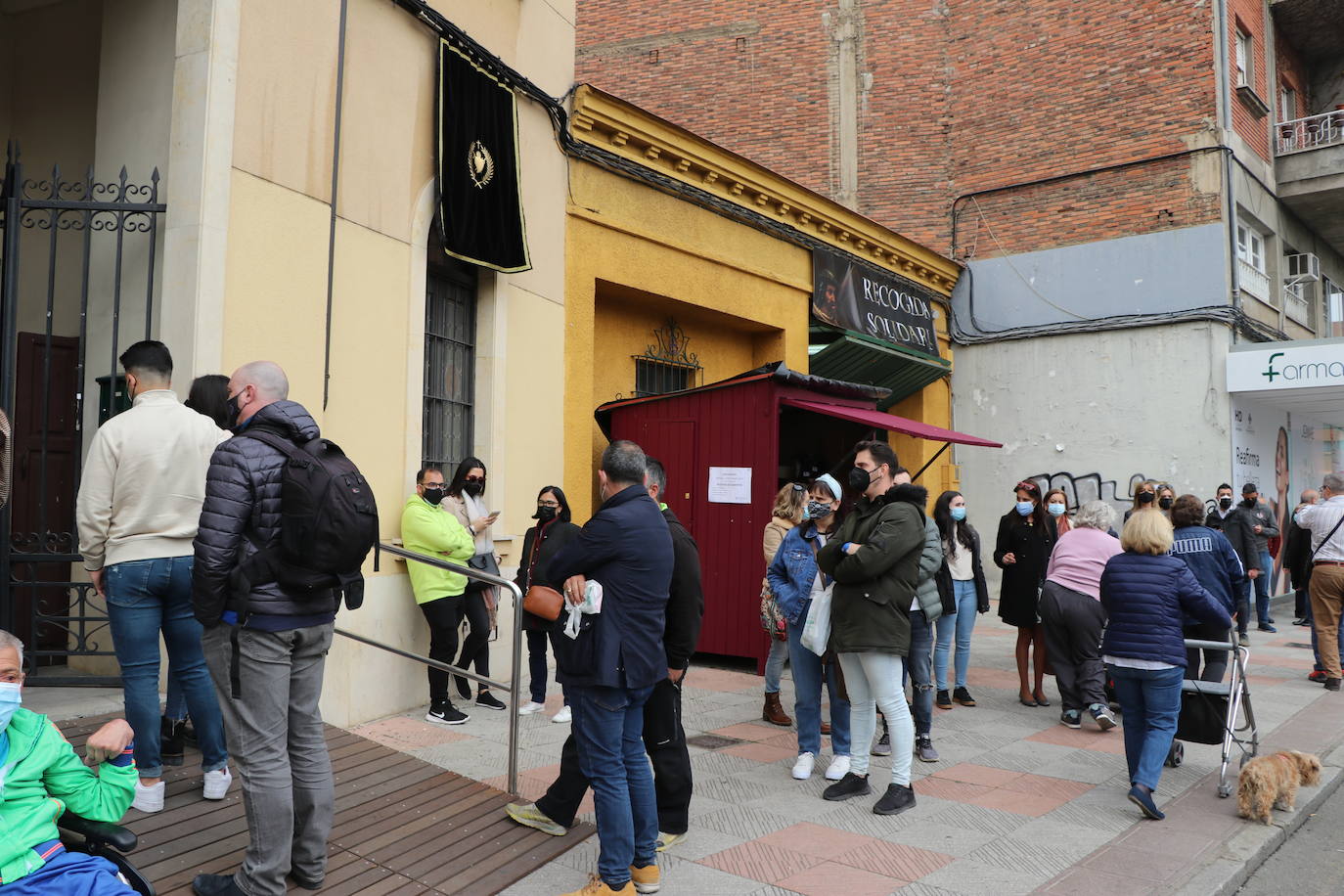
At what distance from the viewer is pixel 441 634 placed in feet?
22.4

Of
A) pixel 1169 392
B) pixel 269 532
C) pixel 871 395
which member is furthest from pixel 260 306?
pixel 1169 392

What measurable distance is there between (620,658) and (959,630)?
5030 millimetres

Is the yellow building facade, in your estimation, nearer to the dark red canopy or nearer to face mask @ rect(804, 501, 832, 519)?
the dark red canopy

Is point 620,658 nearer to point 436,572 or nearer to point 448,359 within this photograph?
point 436,572

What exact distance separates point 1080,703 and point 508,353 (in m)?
5.62

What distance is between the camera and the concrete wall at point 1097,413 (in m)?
14.7

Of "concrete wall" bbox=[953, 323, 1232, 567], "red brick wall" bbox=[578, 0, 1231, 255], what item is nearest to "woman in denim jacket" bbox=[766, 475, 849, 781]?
"concrete wall" bbox=[953, 323, 1232, 567]

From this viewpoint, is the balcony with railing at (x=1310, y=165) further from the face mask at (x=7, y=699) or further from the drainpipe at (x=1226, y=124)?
the face mask at (x=7, y=699)

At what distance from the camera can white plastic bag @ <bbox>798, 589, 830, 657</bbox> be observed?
546 centimetres

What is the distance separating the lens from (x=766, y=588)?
648 cm

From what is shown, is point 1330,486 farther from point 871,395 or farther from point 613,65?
point 613,65

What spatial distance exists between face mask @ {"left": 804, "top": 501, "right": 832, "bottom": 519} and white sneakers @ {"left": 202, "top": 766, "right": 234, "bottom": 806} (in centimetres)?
355

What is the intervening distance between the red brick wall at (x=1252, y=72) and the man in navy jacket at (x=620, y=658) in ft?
49.5

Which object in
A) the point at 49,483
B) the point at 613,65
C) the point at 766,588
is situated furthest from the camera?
the point at 613,65
